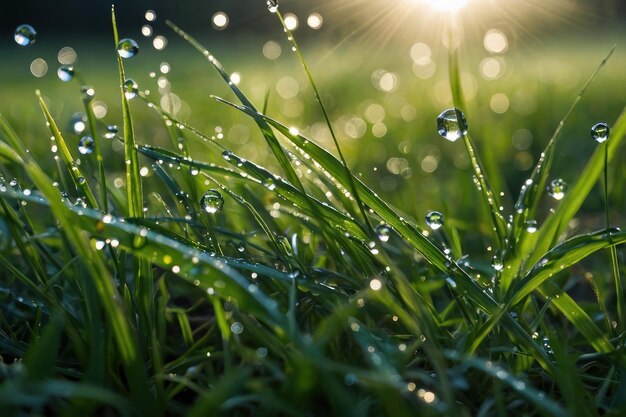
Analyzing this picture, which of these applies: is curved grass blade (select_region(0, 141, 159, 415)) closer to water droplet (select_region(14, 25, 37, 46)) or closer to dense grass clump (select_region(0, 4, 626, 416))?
dense grass clump (select_region(0, 4, 626, 416))

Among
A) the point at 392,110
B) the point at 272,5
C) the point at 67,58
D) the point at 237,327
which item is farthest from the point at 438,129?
the point at 67,58

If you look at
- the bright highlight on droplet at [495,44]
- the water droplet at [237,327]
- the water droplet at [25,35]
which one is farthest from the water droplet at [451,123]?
the bright highlight on droplet at [495,44]

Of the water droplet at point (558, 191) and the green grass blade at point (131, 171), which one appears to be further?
the water droplet at point (558, 191)

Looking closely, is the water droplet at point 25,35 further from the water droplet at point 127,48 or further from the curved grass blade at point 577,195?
the curved grass blade at point 577,195

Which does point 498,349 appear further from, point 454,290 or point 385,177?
point 385,177

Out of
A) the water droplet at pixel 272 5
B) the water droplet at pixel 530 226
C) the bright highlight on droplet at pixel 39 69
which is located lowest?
the bright highlight on droplet at pixel 39 69

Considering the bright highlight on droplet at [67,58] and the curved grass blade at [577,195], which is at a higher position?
the curved grass blade at [577,195]

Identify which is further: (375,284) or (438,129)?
(438,129)

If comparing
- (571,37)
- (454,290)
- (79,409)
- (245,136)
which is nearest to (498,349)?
(454,290)

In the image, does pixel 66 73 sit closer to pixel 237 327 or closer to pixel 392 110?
pixel 237 327
